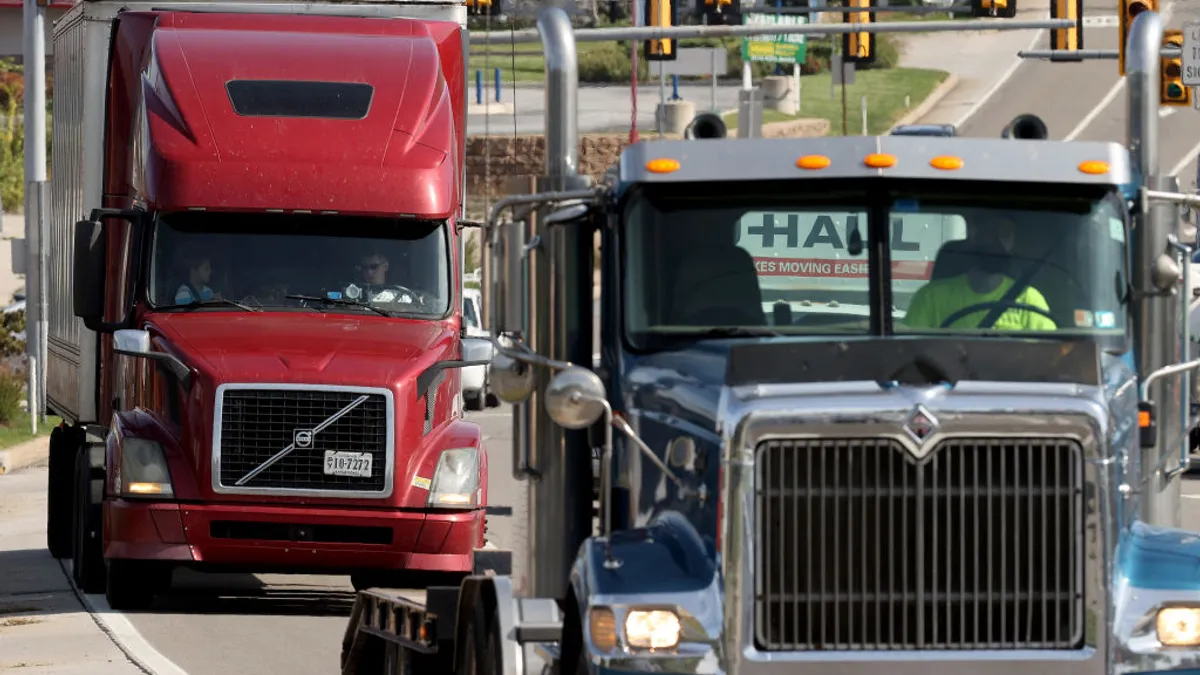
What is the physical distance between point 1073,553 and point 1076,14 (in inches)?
1277

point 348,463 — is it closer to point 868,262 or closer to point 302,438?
point 302,438

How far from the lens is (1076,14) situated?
38625mm

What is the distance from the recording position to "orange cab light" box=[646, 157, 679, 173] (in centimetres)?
852

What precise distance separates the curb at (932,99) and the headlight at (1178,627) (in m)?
53.5

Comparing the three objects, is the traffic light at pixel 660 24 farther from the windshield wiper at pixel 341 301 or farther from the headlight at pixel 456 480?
the headlight at pixel 456 480

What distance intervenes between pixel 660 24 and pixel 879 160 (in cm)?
2707

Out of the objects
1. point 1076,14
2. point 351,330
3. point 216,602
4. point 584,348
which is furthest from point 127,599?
point 1076,14

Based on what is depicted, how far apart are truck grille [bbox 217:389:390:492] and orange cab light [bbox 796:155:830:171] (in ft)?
20.3

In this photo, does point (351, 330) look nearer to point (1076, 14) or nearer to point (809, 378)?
point (809, 378)

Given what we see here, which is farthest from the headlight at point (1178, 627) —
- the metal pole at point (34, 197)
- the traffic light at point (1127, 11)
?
the traffic light at point (1127, 11)

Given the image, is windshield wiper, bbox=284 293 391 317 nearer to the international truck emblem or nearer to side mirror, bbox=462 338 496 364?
side mirror, bbox=462 338 496 364

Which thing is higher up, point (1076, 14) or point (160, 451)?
point (1076, 14)

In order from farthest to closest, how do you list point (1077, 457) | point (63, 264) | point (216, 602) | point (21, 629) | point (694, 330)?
point (63, 264) → point (216, 602) → point (21, 629) → point (694, 330) → point (1077, 457)

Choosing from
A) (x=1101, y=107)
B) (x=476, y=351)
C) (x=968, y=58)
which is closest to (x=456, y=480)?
(x=476, y=351)
